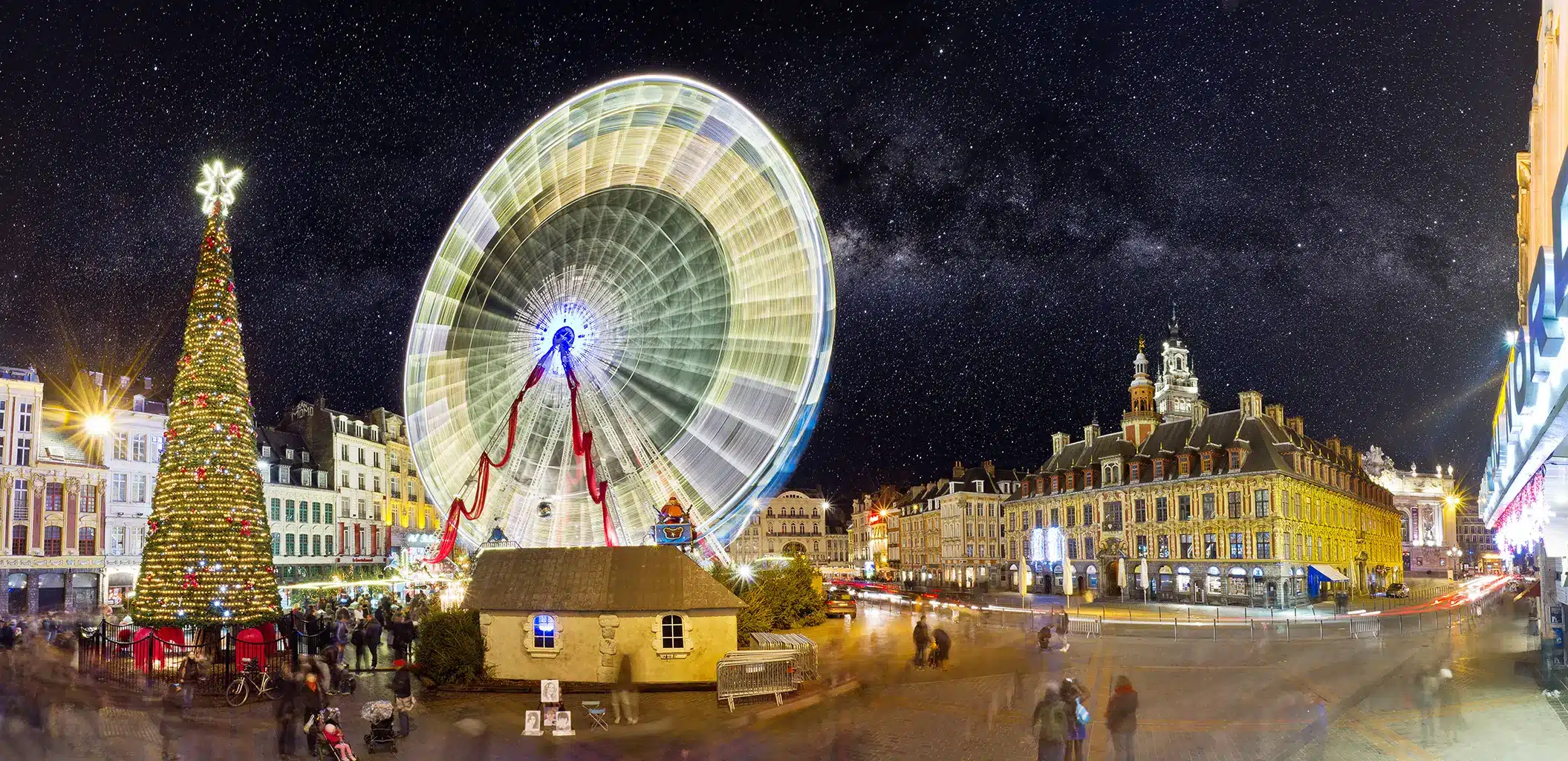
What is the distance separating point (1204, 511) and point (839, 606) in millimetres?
29543

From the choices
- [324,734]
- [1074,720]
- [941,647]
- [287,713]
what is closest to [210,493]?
[287,713]

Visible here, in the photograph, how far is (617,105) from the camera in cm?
2916

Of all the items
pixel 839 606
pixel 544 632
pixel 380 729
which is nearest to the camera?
pixel 380 729

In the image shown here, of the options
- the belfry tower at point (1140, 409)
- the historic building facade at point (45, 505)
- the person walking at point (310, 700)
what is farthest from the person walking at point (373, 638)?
the belfry tower at point (1140, 409)

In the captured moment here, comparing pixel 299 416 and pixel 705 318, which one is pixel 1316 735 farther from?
pixel 299 416

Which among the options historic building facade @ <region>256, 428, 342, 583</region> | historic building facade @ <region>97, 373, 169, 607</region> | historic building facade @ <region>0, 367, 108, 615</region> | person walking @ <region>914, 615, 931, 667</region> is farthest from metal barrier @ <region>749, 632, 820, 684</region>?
historic building facade @ <region>256, 428, 342, 583</region>

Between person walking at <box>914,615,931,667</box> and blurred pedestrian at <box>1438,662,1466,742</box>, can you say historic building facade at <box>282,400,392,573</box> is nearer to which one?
person walking at <box>914,615,931,667</box>

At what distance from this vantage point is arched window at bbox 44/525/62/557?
186 ft

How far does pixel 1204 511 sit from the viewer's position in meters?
67.4

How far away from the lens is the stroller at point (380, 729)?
1683 centimetres

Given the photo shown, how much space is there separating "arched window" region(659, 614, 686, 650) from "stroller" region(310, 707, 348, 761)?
341 inches

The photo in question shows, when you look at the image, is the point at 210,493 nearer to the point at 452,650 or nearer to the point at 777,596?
the point at 452,650

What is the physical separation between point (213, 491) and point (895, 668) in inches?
733

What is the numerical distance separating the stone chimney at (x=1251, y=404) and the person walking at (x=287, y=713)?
6384cm
